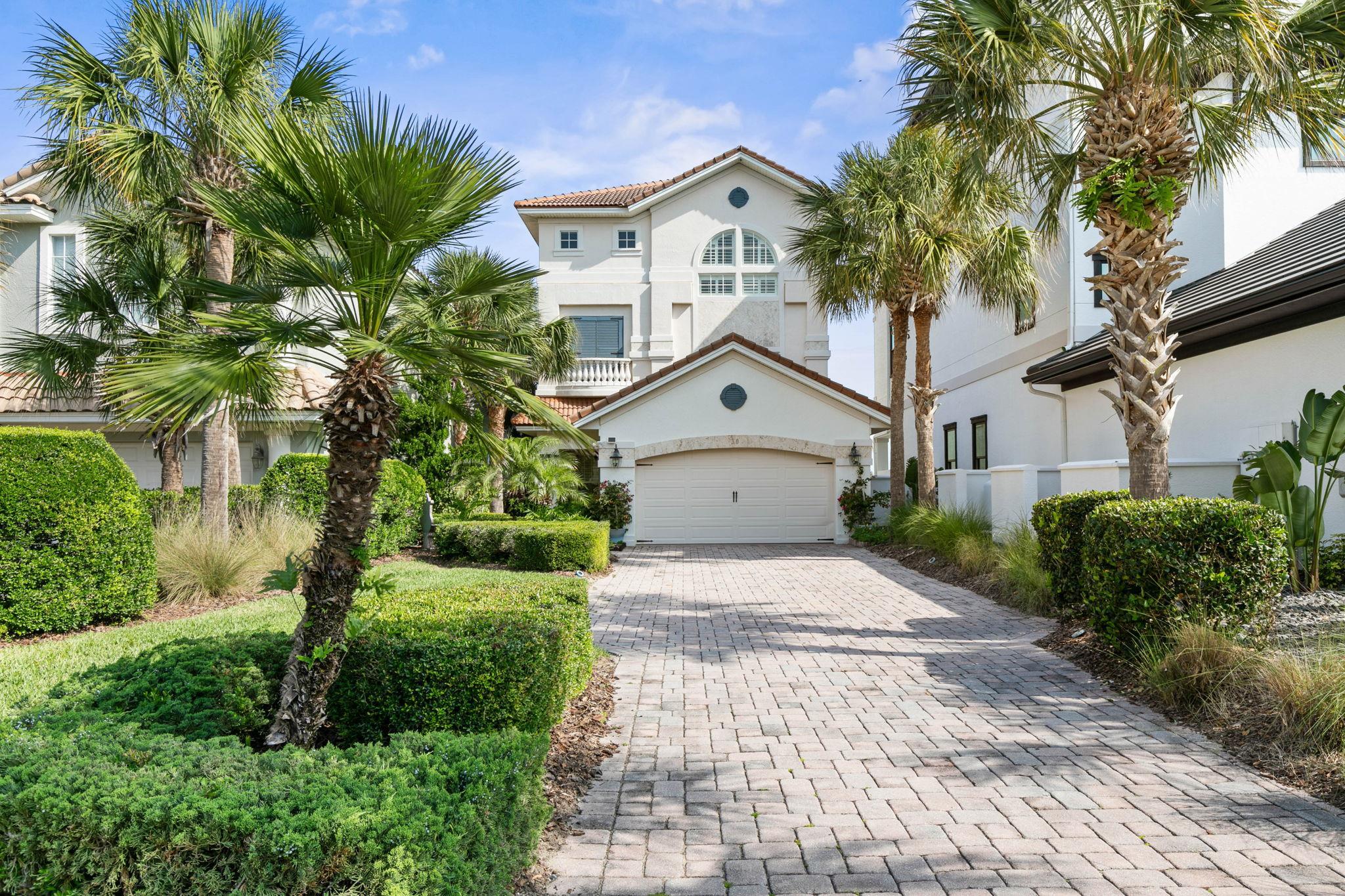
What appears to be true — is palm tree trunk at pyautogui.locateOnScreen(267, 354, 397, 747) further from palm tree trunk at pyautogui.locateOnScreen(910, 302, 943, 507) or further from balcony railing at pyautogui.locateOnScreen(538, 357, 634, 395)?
balcony railing at pyautogui.locateOnScreen(538, 357, 634, 395)

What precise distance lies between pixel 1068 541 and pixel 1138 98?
452 cm

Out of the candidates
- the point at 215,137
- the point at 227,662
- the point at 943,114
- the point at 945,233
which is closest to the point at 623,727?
the point at 227,662

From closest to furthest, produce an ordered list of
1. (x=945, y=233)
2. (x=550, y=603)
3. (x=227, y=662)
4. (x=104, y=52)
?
(x=227, y=662) < (x=550, y=603) < (x=104, y=52) < (x=945, y=233)

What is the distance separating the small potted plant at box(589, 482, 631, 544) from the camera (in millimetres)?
20656

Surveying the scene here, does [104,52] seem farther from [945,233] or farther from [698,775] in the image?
[945,233]

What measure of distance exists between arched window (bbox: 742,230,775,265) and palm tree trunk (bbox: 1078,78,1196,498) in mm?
19569

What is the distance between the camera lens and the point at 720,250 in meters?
27.7

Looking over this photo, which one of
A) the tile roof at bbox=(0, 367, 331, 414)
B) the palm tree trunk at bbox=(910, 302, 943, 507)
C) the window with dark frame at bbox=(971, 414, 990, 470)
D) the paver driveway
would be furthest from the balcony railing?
the paver driveway

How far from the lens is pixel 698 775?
5039 millimetres

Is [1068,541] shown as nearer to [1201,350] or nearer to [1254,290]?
[1254,290]

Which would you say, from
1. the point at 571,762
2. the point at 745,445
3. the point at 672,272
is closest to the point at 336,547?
the point at 571,762

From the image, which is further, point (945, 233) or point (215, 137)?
point (945, 233)

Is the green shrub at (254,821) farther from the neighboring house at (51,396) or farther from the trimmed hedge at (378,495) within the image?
the neighboring house at (51,396)

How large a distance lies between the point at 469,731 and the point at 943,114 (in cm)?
840
